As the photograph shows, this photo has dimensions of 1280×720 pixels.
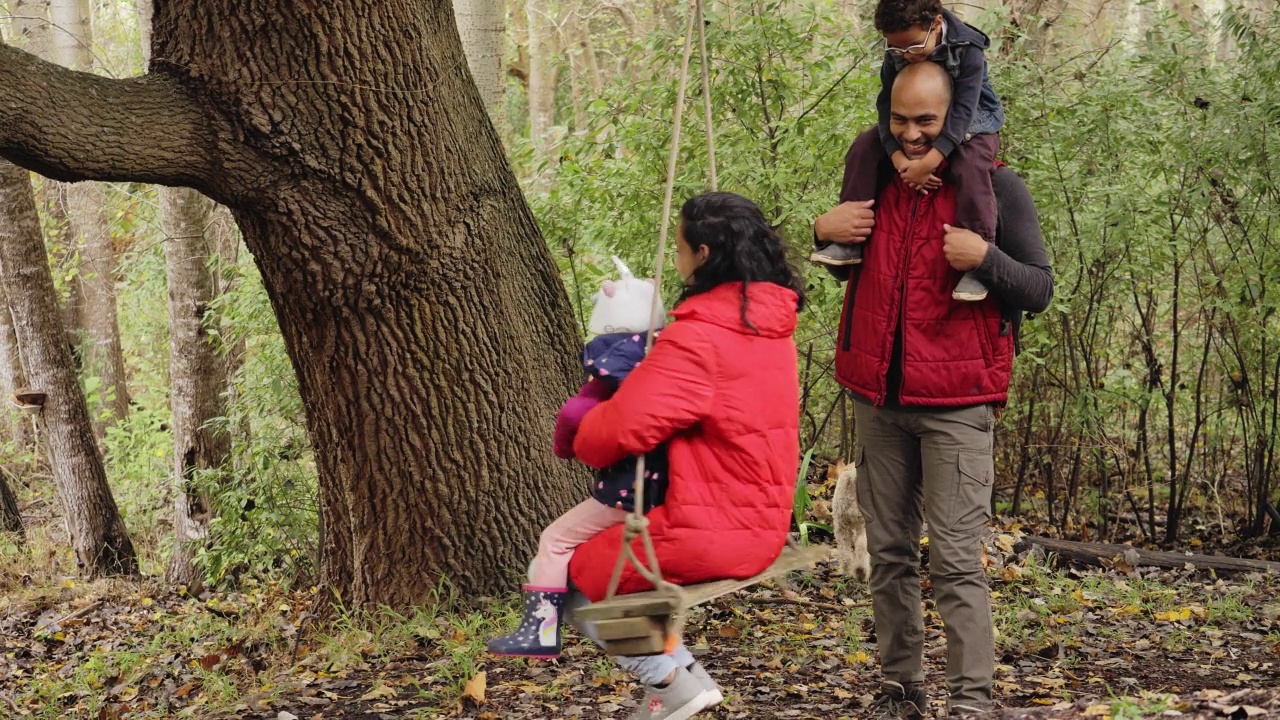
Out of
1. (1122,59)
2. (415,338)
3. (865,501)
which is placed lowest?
(865,501)

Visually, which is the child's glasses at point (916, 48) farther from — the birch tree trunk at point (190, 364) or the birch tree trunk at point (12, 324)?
the birch tree trunk at point (12, 324)

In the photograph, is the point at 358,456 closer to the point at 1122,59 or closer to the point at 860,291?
the point at 860,291

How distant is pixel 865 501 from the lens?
367cm

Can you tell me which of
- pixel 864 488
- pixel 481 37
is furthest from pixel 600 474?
pixel 481 37

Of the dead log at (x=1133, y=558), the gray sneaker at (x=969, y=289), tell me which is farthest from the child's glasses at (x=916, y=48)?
the dead log at (x=1133, y=558)

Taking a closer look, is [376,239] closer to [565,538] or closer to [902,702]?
[565,538]

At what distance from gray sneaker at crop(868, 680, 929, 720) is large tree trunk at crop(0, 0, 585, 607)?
2048 mm

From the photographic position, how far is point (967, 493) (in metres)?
3.38

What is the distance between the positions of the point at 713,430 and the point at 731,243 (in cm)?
50

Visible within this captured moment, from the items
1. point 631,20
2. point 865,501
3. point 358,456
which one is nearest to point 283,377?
point 358,456

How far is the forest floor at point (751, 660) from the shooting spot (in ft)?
14.1

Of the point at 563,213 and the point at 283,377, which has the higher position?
the point at 563,213

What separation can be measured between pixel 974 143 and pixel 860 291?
56 centimetres

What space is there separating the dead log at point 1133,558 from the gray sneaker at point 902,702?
2965 millimetres
